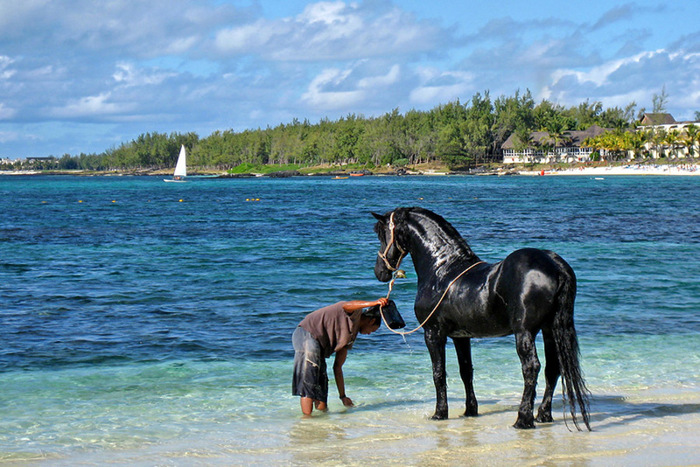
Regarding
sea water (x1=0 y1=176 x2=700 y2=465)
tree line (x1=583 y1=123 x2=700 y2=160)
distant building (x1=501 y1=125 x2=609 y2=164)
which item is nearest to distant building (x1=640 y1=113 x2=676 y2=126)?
distant building (x1=501 y1=125 x2=609 y2=164)

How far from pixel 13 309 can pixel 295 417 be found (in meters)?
10.4

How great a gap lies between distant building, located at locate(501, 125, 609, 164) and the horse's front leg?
167838mm

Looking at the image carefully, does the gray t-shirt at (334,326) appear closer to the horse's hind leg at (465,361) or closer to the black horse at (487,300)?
the black horse at (487,300)

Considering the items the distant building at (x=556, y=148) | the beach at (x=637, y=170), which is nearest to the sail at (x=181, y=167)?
the distant building at (x=556, y=148)

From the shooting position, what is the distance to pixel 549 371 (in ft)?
24.8

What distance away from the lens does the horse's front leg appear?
7730 millimetres

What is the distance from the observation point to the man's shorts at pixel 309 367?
26.9ft

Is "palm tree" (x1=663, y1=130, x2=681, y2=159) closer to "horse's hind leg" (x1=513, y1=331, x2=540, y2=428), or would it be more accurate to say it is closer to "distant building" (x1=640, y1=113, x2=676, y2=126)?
"distant building" (x1=640, y1=113, x2=676, y2=126)

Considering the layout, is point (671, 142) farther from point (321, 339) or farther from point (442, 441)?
point (442, 441)

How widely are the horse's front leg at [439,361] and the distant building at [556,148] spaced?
168 meters

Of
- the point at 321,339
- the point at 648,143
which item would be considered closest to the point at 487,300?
the point at 321,339

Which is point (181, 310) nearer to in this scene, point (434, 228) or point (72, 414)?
point (72, 414)

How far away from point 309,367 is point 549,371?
2613mm

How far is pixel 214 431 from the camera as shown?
26.0ft
